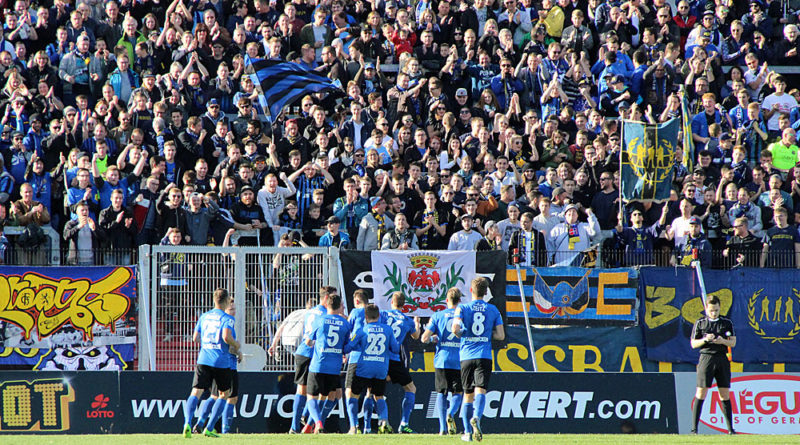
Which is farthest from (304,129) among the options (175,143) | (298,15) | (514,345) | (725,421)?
(725,421)

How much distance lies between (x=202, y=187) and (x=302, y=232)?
1.84 meters

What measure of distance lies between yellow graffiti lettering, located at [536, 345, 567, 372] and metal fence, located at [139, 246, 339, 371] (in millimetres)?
3703

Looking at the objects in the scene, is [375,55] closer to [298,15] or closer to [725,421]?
[298,15]

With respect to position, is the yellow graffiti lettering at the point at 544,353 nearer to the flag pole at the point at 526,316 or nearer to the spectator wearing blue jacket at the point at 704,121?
the flag pole at the point at 526,316

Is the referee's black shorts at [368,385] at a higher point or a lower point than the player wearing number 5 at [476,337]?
lower

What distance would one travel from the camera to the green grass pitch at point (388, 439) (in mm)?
12641

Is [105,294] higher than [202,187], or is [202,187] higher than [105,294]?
[202,187]

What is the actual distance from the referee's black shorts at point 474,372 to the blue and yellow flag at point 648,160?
582 centimetres

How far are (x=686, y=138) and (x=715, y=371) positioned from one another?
6.51 m

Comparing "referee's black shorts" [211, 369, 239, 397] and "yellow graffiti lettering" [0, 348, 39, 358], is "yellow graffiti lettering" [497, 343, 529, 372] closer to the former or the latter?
"referee's black shorts" [211, 369, 239, 397]

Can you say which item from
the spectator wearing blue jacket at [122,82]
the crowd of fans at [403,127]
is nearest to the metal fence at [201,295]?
the crowd of fans at [403,127]

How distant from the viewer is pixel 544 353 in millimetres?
17250

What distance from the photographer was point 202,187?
59.1 ft

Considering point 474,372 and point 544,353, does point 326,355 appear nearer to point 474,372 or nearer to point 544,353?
point 474,372
